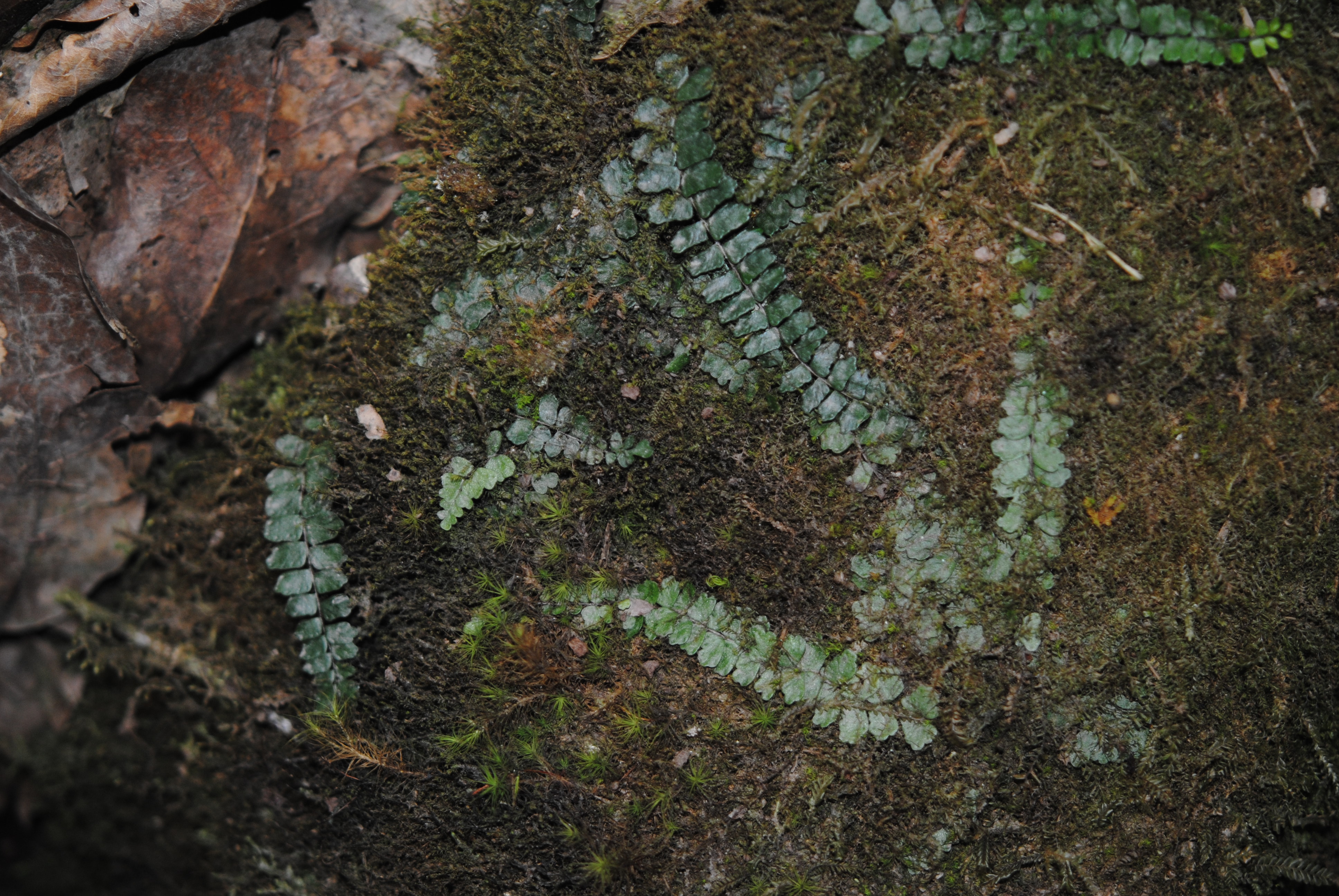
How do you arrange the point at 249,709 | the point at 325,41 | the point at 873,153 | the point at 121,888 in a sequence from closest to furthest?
the point at 873,153
the point at 325,41
the point at 249,709
the point at 121,888

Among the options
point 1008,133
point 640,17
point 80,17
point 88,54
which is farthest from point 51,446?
point 1008,133

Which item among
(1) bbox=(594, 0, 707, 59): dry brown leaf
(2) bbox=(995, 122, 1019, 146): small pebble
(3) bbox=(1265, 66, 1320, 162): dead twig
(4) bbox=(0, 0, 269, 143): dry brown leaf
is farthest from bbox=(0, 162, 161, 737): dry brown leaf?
(3) bbox=(1265, 66, 1320, 162): dead twig

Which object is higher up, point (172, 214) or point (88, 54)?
point (88, 54)

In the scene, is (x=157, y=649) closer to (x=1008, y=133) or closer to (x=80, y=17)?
(x=80, y=17)

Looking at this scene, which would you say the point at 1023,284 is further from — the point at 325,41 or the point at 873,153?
the point at 325,41

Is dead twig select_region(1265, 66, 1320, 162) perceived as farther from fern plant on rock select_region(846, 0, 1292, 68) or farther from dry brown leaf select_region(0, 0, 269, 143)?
dry brown leaf select_region(0, 0, 269, 143)

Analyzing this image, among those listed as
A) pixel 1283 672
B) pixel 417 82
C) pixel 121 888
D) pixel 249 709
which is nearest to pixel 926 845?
pixel 1283 672

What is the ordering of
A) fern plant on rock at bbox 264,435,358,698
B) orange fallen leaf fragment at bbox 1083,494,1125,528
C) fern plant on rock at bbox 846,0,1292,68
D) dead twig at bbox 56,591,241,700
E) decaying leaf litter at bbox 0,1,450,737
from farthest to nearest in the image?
dead twig at bbox 56,591,241,700 < fern plant on rock at bbox 264,435,358,698 < decaying leaf litter at bbox 0,1,450,737 < orange fallen leaf fragment at bbox 1083,494,1125,528 < fern plant on rock at bbox 846,0,1292,68
